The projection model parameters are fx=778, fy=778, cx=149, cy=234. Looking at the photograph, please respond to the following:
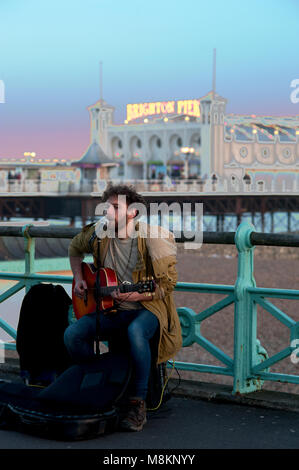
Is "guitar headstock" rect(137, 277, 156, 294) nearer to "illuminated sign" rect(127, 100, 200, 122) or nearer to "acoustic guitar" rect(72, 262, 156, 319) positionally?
"acoustic guitar" rect(72, 262, 156, 319)

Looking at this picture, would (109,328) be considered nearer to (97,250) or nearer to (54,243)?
(97,250)

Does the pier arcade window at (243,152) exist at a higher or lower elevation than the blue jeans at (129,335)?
higher

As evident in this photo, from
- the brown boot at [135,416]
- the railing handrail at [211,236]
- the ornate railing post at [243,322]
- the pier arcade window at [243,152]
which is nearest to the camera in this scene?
the brown boot at [135,416]

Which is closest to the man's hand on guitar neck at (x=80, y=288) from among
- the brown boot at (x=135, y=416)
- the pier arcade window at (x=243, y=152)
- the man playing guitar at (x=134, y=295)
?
the man playing guitar at (x=134, y=295)

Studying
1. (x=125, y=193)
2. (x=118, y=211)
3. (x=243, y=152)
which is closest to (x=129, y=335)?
(x=118, y=211)

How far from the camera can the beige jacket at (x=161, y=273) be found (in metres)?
4.27

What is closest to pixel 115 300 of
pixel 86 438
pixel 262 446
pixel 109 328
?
pixel 109 328

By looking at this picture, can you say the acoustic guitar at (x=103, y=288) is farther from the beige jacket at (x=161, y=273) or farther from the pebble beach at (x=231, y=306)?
the pebble beach at (x=231, y=306)

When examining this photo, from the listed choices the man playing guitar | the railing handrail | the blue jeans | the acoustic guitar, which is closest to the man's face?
the man playing guitar

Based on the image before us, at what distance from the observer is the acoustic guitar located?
426 cm

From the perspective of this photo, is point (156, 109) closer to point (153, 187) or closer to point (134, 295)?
point (153, 187)

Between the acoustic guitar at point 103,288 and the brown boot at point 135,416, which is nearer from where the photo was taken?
the brown boot at point 135,416

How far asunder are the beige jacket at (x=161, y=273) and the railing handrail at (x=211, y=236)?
0.64 m

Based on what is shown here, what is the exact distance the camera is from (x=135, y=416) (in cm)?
411
